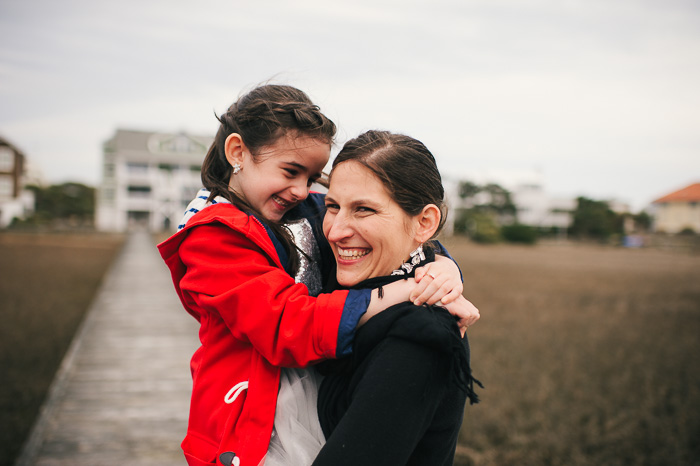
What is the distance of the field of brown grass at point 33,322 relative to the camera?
5.69 metres

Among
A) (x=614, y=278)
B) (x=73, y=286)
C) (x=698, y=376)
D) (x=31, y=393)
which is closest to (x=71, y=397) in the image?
(x=31, y=393)

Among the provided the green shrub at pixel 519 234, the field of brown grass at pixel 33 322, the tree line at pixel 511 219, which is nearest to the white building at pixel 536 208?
the tree line at pixel 511 219

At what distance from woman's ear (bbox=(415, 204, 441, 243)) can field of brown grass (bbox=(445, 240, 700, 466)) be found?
65 centimetres

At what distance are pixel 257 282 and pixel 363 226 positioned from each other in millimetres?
287

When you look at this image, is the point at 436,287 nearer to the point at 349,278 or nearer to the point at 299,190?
the point at 349,278

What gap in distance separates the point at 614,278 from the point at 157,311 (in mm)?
16955

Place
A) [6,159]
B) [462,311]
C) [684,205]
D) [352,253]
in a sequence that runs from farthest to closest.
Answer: [6,159]
[684,205]
[352,253]
[462,311]

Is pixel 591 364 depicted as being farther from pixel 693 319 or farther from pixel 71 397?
pixel 71 397

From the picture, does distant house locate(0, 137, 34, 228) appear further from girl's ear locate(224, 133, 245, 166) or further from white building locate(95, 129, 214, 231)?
girl's ear locate(224, 133, 245, 166)

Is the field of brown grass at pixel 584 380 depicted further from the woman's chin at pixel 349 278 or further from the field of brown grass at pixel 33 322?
the field of brown grass at pixel 33 322

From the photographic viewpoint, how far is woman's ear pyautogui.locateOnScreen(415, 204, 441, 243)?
131cm

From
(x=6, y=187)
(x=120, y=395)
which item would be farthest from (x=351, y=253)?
(x=6, y=187)

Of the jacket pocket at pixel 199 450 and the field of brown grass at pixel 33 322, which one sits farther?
the field of brown grass at pixel 33 322

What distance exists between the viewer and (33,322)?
31.8ft
